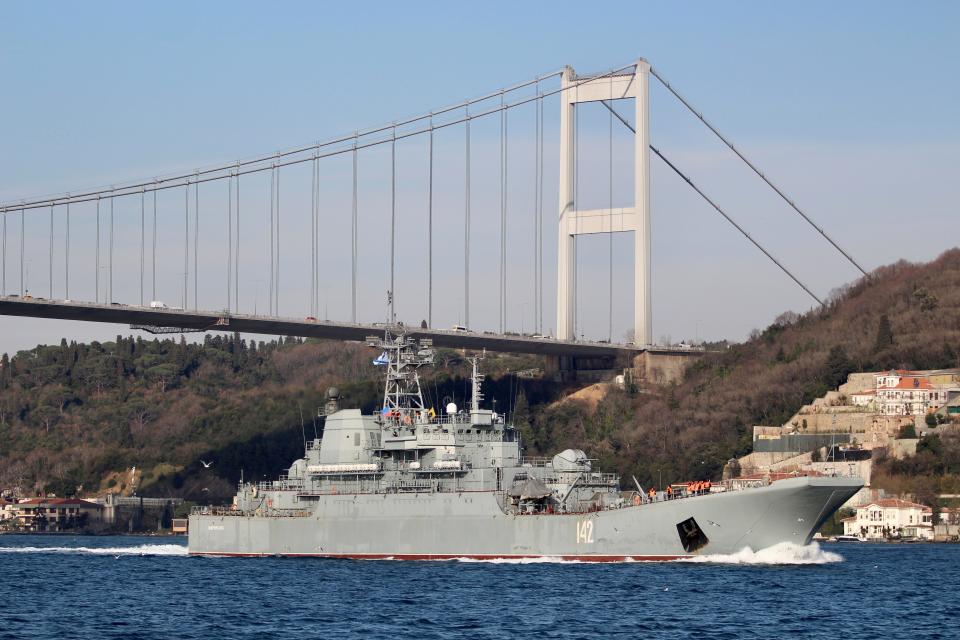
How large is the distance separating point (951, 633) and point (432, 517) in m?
19.4

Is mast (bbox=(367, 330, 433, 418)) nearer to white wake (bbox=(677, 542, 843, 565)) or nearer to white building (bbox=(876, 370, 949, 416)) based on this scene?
white wake (bbox=(677, 542, 843, 565))

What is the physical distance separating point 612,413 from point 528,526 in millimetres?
43890

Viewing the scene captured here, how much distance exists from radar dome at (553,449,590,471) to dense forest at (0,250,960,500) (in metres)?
30.5

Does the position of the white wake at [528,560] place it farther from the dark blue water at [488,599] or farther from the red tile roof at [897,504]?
the red tile roof at [897,504]

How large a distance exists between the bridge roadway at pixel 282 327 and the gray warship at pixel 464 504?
1218 centimetres

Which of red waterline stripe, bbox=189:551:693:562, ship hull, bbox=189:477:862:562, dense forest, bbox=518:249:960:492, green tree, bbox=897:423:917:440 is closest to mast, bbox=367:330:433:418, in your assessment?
ship hull, bbox=189:477:862:562

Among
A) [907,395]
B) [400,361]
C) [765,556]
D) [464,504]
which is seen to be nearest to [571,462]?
[464,504]

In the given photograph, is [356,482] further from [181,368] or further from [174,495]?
[181,368]

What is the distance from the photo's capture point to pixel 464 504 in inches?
1923

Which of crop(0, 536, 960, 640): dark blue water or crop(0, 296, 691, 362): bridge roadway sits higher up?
crop(0, 296, 691, 362): bridge roadway

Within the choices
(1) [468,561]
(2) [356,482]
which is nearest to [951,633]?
(1) [468,561]

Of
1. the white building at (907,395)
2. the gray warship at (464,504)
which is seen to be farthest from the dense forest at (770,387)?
the gray warship at (464,504)

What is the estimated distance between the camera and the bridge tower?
89500 mm

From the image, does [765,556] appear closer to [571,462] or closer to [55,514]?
[571,462]
